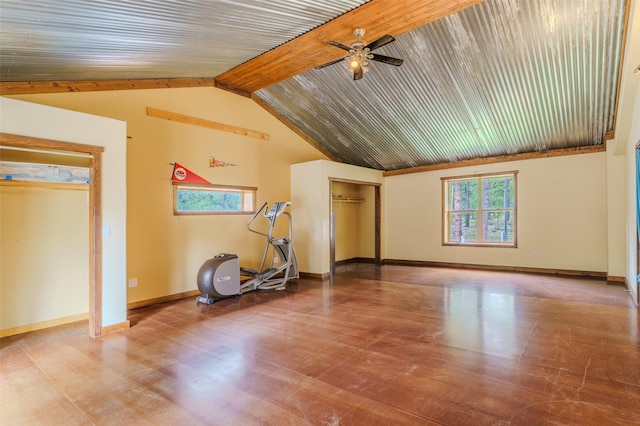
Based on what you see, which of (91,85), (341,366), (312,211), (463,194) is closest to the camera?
(341,366)

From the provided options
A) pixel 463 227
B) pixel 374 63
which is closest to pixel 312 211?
pixel 374 63

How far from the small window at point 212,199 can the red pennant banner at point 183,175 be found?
10 centimetres

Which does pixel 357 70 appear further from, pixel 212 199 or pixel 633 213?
pixel 633 213

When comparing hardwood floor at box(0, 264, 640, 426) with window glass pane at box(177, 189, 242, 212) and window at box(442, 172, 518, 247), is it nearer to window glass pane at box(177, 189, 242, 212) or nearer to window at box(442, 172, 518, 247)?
window glass pane at box(177, 189, 242, 212)

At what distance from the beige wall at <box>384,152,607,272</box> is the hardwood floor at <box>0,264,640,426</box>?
219 cm

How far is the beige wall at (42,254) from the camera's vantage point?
401 cm

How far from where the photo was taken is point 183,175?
588 cm

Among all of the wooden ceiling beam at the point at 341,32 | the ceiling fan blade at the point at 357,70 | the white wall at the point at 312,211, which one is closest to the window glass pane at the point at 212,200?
the white wall at the point at 312,211

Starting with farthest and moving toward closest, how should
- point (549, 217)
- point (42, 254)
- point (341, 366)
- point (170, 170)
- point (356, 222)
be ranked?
point (356, 222)
point (549, 217)
point (170, 170)
point (42, 254)
point (341, 366)

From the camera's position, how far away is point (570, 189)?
7234 mm

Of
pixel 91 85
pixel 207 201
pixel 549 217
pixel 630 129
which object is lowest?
pixel 549 217

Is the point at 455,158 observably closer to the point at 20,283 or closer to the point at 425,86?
the point at 425,86

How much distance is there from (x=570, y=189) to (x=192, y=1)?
8.15m

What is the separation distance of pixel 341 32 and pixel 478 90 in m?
2.93
